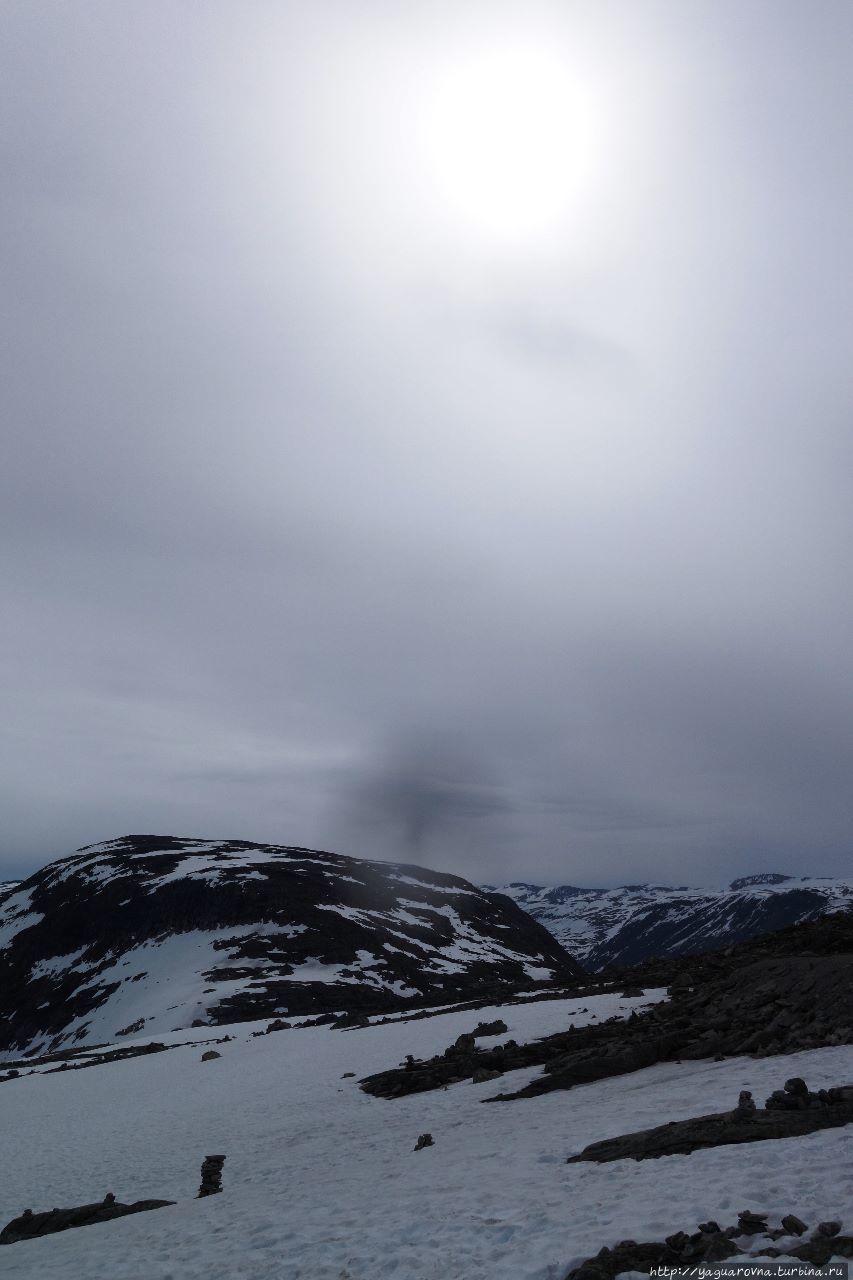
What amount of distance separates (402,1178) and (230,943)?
322 ft

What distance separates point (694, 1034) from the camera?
24625mm

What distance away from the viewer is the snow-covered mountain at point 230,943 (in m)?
83.9

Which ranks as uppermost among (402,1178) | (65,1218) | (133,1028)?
(402,1178)

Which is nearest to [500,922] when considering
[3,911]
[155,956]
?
[155,956]

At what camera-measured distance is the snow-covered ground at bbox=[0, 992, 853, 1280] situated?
11844mm

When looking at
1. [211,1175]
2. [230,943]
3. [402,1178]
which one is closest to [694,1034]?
[402,1178]

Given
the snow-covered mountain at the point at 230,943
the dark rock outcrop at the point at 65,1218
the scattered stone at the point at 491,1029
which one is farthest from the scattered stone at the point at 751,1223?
the snow-covered mountain at the point at 230,943

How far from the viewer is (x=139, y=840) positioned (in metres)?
190

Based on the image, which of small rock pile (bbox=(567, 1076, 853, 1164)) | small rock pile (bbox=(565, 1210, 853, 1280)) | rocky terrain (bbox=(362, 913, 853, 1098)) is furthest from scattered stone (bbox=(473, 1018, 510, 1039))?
small rock pile (bbox=(565, 1210, 853, 1280))

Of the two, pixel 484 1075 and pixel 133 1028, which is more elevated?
pixel 484 1075

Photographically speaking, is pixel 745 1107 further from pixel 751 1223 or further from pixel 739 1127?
pixel 751 1223

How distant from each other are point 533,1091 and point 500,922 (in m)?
139

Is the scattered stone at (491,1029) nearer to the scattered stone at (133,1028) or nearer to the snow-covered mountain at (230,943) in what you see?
the snow-covered mountain at (230,943)

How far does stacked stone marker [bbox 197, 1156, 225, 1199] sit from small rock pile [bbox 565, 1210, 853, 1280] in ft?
44.3
